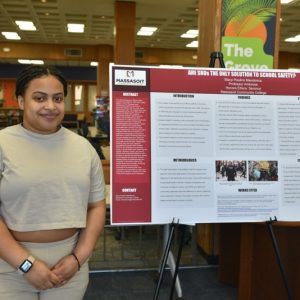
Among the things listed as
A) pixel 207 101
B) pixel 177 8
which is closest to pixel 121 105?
pixel 207 101

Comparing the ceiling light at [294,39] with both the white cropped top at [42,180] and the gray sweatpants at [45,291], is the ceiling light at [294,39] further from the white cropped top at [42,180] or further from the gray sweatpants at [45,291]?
the gray sweatpants at [45,291]

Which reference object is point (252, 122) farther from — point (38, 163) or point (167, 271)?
point (167, 271)

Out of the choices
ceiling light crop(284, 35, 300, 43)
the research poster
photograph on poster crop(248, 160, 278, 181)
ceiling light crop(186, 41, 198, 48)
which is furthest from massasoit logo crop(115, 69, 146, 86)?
ceiling light crop(186, 41, 198, 48)

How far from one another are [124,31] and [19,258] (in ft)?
30.5

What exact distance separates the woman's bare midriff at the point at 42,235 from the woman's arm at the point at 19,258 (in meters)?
0.03

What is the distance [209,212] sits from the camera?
2.03 metres

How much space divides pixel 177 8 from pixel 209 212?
29.8ft

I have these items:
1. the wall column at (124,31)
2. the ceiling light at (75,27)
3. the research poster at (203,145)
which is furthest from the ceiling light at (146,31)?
the research poster at (203,145)

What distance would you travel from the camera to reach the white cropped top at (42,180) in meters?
1.54

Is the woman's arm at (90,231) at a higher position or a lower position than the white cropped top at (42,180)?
lower

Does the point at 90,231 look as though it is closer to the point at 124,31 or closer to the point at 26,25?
the point at 124,31

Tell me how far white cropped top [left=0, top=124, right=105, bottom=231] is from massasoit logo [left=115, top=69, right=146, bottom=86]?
1.33 feet

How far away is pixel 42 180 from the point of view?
1556 mm

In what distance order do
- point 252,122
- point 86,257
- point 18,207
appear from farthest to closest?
point 252,122 < point 86,257 < point 18,207
